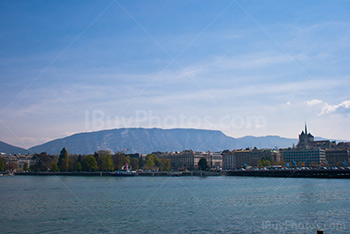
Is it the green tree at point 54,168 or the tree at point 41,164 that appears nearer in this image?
the green tree at point 54,168

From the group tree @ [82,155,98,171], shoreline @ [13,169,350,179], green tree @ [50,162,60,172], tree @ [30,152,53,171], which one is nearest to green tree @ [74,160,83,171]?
shoreline @ [13,169,350,179]

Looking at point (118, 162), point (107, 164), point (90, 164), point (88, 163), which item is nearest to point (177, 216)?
point (107, 164)

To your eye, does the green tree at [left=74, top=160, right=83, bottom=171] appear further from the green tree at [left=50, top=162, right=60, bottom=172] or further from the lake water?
the lake water

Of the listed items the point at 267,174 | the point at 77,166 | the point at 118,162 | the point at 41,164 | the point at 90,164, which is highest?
the point at 118,162

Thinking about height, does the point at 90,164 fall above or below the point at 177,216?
above

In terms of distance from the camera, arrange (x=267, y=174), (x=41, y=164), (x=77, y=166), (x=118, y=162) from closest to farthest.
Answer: (x=267, y=174), (x=77, y=166), (x=118, y=162), (x=41, y=164)

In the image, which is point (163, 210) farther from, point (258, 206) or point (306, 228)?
point (306, 228)

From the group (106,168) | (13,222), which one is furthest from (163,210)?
(106,168)

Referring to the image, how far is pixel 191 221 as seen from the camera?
32.6m

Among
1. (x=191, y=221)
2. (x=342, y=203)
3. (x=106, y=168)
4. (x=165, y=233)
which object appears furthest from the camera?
(x=106, y=168)

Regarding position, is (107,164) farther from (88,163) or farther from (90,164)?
(88,163)

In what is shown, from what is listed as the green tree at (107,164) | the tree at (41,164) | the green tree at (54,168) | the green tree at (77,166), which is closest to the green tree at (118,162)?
the green tree at (107,164)

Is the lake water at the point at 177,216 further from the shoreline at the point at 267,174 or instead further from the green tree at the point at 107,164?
the green tree at the point at 107,164

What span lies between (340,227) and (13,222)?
25.8 m
